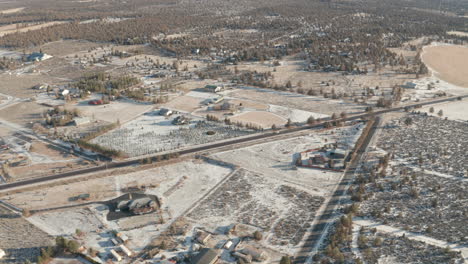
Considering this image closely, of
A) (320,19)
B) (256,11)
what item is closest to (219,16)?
(256,11)

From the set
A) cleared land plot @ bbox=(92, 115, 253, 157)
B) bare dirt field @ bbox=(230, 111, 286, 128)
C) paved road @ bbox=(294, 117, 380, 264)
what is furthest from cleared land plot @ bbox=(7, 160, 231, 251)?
bare dirt field @ bbox=(230, 111, 286, 128)

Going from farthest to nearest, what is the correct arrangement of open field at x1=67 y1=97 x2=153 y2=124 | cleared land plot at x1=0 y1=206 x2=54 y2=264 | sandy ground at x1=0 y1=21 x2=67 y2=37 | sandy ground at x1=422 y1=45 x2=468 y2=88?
sandy ground at x1=0 y1=21 x2=67 y2=37, sandy ground at x1=422 y1=45 x2=468 y2=88, open field at x1=67 y1=97 x2=153 y2=124, cleared land plot at x1=0 y1=206 x2=54 y2=264

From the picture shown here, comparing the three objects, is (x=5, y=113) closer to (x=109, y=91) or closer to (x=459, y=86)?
(x=109, y=91)

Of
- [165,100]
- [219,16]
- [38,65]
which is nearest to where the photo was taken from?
[165,100]

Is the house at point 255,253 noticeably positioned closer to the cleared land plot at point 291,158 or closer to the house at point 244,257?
the house at point 244,257

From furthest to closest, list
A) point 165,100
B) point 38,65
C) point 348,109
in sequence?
point 38,65, point 165,100, point 348,109

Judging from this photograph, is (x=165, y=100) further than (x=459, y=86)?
No

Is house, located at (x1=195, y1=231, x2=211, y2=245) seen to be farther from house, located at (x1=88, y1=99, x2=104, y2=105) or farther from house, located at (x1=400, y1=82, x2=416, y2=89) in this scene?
house, located at (x1=400, y1=82, x2=416, y2=89)

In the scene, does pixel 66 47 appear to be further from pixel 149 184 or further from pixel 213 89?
pixel 149 184
